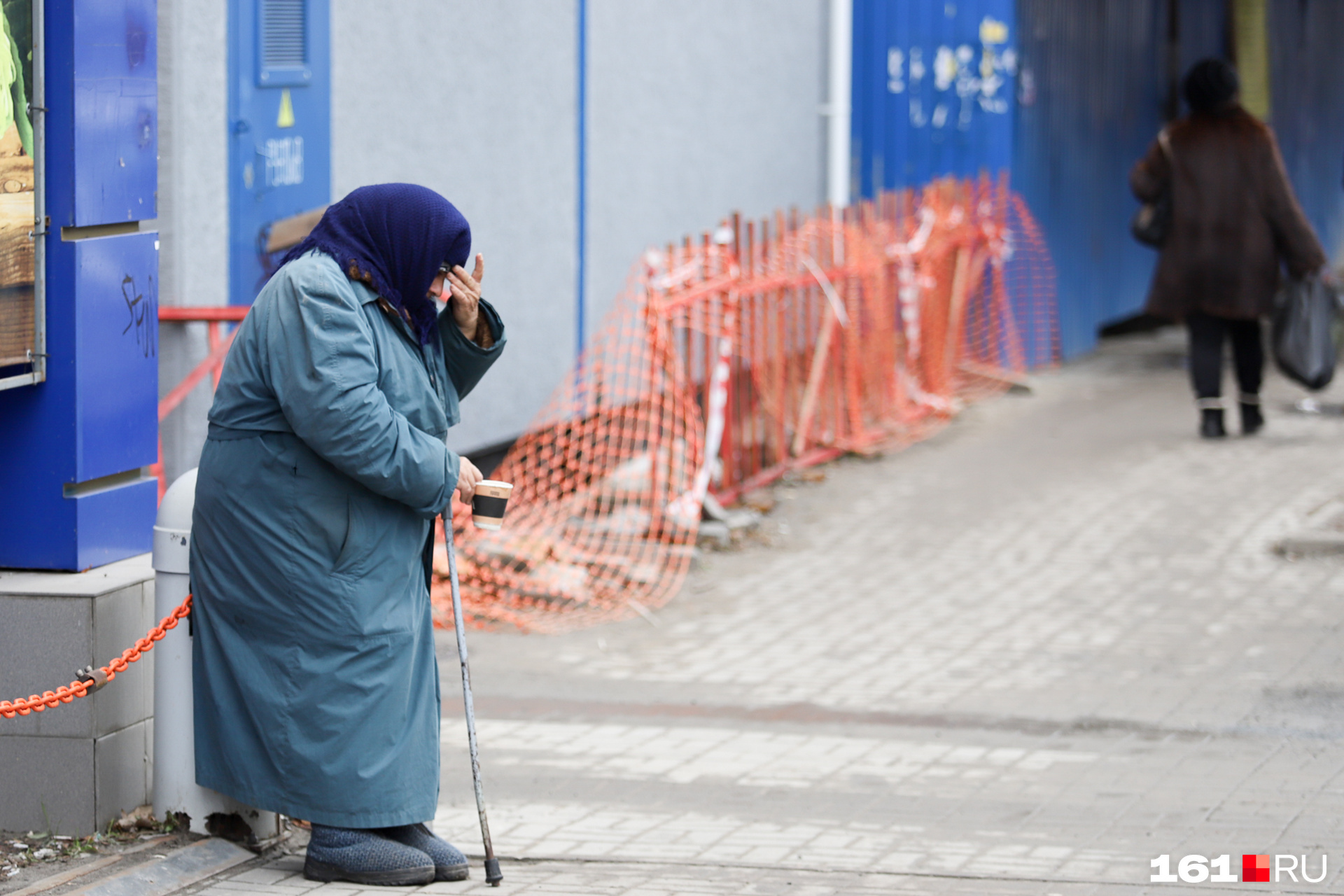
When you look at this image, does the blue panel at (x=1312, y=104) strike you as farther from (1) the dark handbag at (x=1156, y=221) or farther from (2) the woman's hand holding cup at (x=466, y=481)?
(2) the woman's hand holding cup at (x=466, y=481)

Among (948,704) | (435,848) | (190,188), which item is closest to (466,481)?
(435,848)

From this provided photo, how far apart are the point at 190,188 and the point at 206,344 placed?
0.58 metres

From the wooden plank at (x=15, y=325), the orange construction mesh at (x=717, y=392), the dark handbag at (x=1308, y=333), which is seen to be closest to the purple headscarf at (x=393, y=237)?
the wooden plank at (x=15, y=325)

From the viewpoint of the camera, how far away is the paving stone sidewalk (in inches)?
186

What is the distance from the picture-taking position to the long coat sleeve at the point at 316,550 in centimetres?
405

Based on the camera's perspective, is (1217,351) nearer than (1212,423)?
Yes

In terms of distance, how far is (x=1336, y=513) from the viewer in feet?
29.1

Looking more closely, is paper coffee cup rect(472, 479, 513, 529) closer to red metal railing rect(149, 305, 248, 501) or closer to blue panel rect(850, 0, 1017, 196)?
red metal railing rect(149, 305, 248, 501)

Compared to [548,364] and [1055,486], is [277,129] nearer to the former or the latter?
[548,364]

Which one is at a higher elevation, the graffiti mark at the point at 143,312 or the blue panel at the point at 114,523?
the graffiti mark at the point at 143,312

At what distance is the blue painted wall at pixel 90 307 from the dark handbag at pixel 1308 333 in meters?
7.25

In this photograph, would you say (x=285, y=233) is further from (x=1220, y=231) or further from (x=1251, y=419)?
(x=1251, y=419)

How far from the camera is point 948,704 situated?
20.7ft

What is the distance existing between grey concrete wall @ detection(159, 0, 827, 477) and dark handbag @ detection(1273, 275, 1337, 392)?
12.2ft
